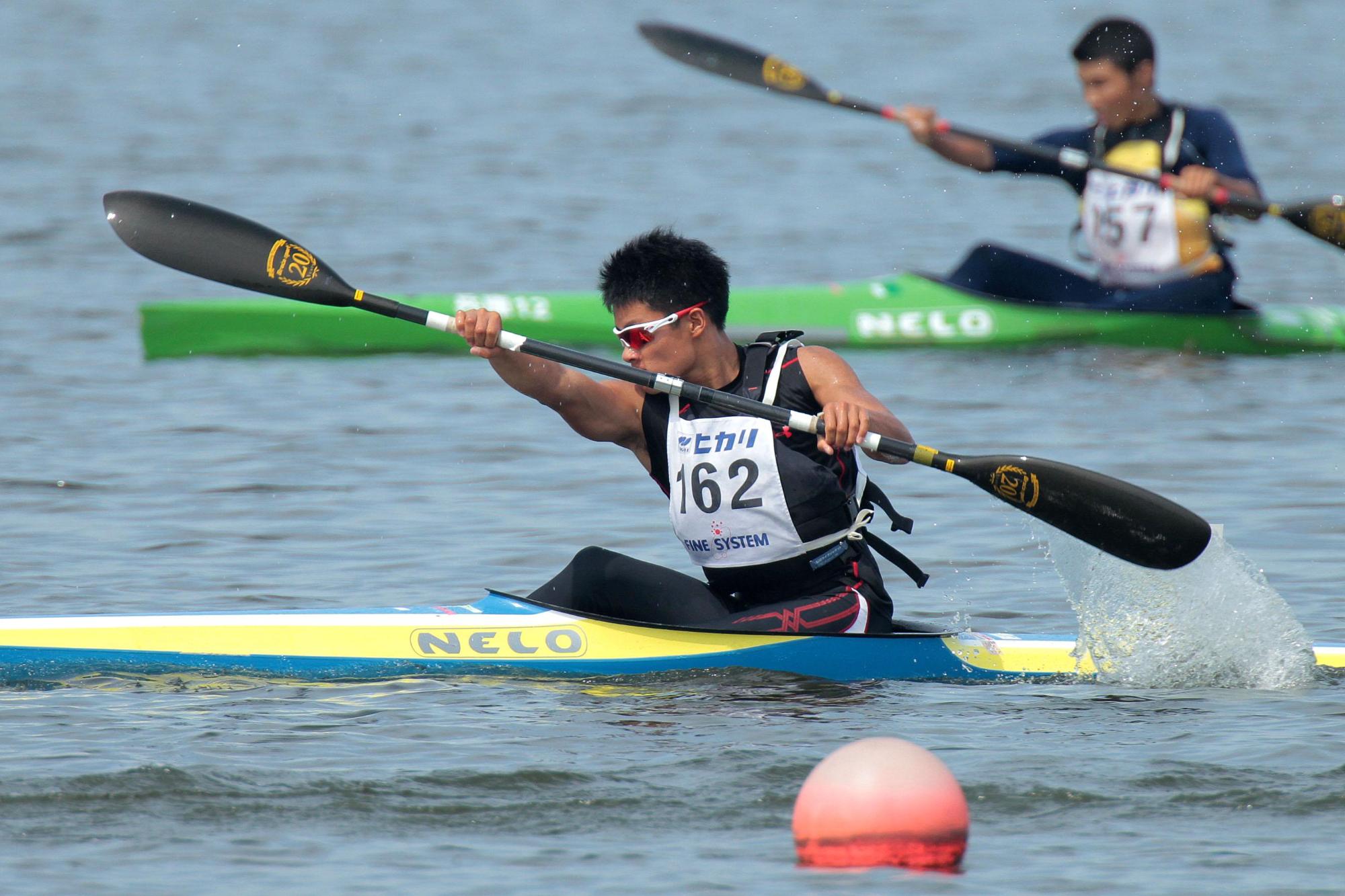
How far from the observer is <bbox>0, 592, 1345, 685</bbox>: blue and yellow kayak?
4.89 meters

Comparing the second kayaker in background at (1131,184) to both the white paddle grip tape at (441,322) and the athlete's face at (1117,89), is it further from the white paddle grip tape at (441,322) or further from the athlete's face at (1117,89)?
the white paddle grip tape at (441,322)

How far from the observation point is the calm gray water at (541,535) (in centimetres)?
387

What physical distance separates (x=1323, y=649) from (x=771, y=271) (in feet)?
27.7

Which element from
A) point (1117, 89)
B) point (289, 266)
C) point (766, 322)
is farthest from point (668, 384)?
point (766, 322)

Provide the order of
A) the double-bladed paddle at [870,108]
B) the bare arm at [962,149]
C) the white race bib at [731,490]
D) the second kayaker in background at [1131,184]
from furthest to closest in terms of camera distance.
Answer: the bare arm at [962,149], the second kayaker in background at [1131,184], the double-bladed paddle at [870,108], the white race bib at [731,490]

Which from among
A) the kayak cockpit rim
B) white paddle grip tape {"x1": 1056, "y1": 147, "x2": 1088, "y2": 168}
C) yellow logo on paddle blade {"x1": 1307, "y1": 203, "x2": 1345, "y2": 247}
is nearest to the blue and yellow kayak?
the kayak cockpit rim

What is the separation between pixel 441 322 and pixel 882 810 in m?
2.00

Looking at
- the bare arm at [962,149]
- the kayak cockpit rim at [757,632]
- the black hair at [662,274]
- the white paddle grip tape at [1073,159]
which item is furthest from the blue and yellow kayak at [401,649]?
the bare arm at [962,149]

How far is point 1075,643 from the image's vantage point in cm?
514

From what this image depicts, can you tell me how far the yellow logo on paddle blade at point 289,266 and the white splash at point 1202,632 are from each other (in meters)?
2.43

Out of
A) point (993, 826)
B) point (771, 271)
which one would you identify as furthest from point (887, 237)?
point (993, 826)

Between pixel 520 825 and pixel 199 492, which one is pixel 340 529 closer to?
pixel 199 492

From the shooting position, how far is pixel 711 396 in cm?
477

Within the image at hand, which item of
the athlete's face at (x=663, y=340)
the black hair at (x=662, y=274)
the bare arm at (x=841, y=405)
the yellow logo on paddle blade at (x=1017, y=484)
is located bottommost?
the yellow logo on paddle blade at (x=1017, y=484)
